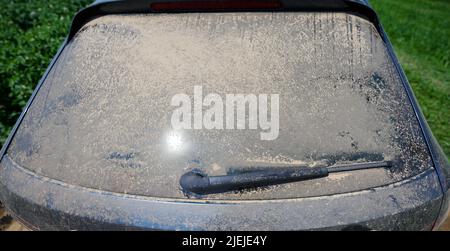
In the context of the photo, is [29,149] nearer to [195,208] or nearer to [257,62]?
[195,208]

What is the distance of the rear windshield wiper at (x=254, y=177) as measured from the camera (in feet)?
5.11

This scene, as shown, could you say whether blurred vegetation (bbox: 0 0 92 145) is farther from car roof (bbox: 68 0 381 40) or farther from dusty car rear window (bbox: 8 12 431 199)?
dusty car rear window (bbox: 8 12 431 199)

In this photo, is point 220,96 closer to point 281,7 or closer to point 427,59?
point 281,7

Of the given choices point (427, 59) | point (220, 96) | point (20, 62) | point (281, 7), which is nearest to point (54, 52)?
point (20, 62)

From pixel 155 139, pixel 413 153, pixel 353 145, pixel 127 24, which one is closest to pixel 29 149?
pixel 155 139

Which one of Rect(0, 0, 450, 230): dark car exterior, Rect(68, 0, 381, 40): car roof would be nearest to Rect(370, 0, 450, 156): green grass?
Rect(68, 0, 381, 40): car roof

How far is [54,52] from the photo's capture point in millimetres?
6090

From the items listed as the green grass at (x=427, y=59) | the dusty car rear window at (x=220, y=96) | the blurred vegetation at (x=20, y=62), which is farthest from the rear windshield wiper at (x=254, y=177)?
the green grass at (x=427, y=59)

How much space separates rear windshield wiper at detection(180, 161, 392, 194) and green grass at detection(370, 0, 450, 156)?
4.28m

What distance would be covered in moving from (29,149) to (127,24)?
2.49 ft

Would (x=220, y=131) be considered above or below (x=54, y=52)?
below

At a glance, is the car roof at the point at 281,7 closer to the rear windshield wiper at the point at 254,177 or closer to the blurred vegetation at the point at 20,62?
the rear windshield wiper at the point at 254,177

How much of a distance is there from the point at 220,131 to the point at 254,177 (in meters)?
0.25

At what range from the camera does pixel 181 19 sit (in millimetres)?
2027
